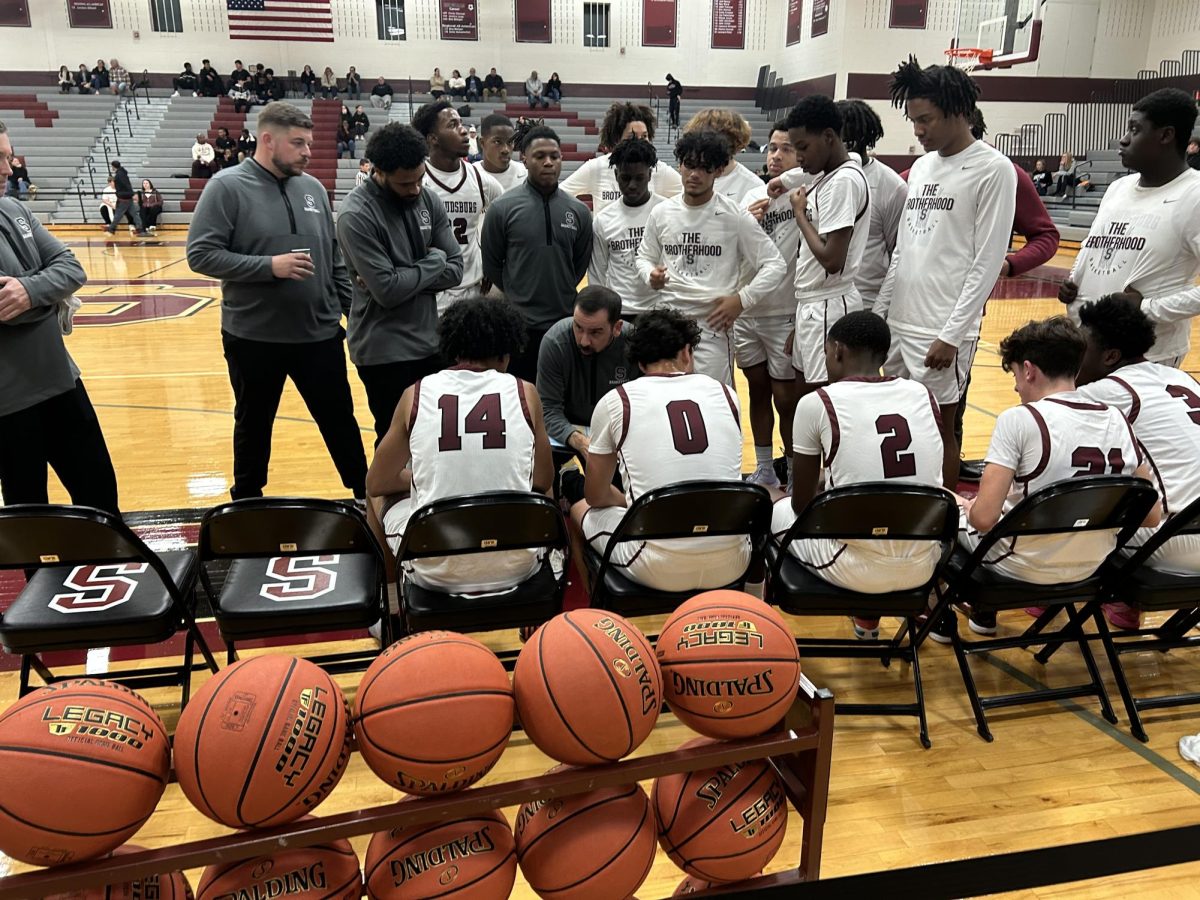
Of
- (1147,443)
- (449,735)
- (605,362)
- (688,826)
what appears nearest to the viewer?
(449,735)

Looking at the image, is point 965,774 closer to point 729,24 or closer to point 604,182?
point 604,182

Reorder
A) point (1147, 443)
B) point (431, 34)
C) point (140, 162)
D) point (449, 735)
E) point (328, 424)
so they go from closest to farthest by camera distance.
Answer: point (449, 735)
point (1147, 443)
point (328, 424)
point (140, 162)
point (431, 34)

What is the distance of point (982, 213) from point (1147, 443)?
49.1 inches

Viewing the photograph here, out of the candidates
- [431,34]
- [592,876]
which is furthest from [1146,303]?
[431,34]

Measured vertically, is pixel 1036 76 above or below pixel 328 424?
above

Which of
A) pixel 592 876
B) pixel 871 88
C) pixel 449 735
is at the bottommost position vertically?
pixel 592 876

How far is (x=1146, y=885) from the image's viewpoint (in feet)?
7.30

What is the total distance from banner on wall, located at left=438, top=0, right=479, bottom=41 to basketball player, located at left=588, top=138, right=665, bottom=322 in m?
24.8

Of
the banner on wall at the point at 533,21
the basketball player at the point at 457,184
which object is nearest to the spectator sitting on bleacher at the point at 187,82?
the banner on wall at the point at 533,21

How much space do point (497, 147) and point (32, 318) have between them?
280 centimetres

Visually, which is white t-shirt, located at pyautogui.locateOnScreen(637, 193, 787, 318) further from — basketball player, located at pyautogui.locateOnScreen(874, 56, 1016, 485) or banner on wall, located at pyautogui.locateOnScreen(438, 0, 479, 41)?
banner on wall, located at pyautogui.locateOnScreen(438, 0, 479, 41)

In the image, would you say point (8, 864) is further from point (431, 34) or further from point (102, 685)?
point (431, 34)

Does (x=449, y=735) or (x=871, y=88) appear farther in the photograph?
(x=871, y=88)

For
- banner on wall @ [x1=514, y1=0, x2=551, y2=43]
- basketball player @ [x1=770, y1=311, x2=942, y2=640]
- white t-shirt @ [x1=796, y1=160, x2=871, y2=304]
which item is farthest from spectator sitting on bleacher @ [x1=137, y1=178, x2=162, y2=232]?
basketball player @ [x1=770, y1=311, x2=942, y2=640]
